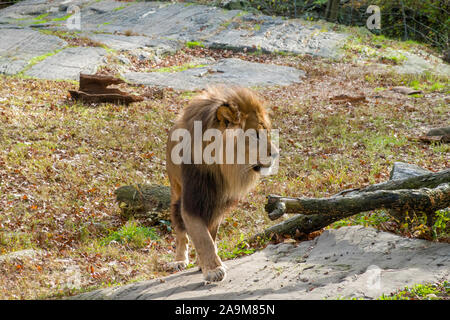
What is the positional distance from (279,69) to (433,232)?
13.9m

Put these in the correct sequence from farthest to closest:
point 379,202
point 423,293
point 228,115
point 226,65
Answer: point 226,65 → point 379,202 → point 228,115 → point 423,293

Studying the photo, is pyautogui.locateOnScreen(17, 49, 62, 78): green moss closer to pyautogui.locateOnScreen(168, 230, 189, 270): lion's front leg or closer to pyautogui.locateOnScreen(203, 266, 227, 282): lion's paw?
pyautogui.locateOnScreen(168, 230, 189, 270): lion's front leg

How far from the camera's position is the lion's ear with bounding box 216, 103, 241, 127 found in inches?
164

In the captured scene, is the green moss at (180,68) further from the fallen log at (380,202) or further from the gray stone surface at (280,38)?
the fallen log at (380,202)

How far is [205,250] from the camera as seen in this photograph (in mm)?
4453

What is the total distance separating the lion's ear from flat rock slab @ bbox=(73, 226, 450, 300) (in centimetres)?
151

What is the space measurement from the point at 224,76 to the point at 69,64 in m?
5.55

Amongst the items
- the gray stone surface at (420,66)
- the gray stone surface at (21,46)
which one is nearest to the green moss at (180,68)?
the gray stone surface at (21,46)

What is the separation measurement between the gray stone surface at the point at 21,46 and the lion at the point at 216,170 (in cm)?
1351

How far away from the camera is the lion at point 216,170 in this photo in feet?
13.9

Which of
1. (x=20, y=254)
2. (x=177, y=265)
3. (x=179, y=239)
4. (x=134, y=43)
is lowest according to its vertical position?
(x=20, y=254)

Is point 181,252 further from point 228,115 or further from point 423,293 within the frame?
point 423,293

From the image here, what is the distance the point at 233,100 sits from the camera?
170 inches

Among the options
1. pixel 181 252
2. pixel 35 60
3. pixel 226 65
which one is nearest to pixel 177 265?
pixel 181 252
